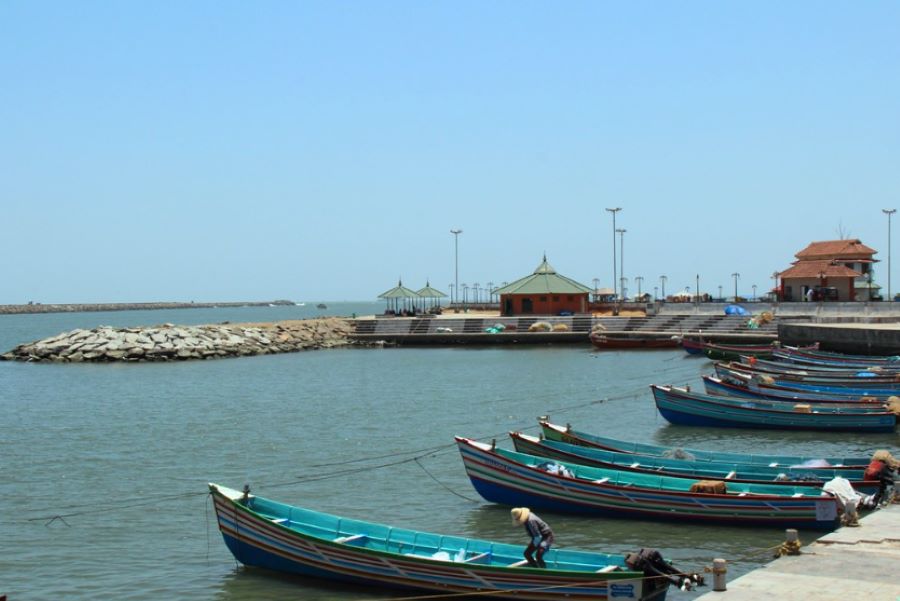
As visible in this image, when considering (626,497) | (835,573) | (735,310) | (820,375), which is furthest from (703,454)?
(735,310)

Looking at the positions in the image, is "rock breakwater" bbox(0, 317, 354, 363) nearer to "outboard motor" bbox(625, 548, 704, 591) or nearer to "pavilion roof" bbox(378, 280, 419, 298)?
"pavilion roof" bbox(378, 280, 419, 298)

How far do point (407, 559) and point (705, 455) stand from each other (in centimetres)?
1039

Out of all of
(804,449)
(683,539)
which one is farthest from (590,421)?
(683,539)

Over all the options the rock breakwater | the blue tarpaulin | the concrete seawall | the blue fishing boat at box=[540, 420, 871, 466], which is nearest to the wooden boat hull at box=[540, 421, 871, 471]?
the blue fishing boat at box=[540, 420, 871, 466]

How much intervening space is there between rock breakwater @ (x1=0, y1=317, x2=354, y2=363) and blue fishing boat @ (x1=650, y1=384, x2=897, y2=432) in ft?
143

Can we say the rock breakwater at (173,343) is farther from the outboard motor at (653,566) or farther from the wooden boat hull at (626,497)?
the outboard motor at (653,566)

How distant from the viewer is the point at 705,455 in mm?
24125

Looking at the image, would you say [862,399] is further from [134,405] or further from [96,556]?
[134,405]

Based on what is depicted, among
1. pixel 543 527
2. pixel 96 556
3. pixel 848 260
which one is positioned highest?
pixel 848 260

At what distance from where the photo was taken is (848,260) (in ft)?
265

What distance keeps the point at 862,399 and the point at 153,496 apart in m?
24.9

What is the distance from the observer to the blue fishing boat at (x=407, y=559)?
1488 cm

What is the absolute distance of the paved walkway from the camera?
44.8 ft

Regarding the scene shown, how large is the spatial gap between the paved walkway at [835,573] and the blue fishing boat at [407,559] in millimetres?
1350
